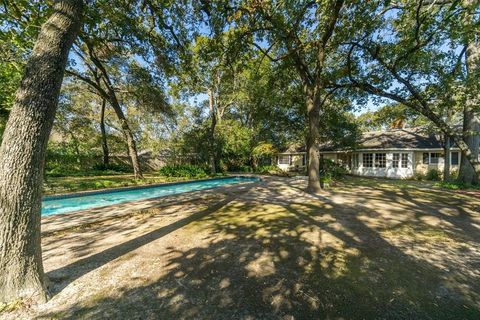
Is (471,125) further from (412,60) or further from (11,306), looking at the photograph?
(11,306)

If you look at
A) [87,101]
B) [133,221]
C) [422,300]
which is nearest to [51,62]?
[133,221]

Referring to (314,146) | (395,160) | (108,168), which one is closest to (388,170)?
(395,160)

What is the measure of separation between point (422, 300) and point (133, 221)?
20.3ft

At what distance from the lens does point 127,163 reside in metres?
24.3

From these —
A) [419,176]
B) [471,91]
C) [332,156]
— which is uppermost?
[471,91]

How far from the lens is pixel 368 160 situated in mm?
17812

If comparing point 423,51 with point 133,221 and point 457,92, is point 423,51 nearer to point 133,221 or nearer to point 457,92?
point 457,92

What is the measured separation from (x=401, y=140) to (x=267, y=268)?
66.1 ft

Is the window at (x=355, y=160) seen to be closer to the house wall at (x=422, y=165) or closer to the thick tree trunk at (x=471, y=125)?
the house wall at (x=422, y=165)

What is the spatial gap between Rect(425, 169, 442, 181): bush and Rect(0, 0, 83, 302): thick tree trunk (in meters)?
21.0

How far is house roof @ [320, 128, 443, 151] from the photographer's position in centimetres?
1583

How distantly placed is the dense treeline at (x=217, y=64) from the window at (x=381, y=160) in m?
3.15

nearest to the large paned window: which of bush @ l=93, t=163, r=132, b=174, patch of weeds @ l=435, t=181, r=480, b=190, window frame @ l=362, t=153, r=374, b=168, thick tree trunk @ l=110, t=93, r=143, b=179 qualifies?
window frame @ l=362, t=153, r=374, b=168

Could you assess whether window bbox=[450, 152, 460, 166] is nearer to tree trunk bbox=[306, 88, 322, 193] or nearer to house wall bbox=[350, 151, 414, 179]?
house wall bbox=[350, 151, 414, 179]
